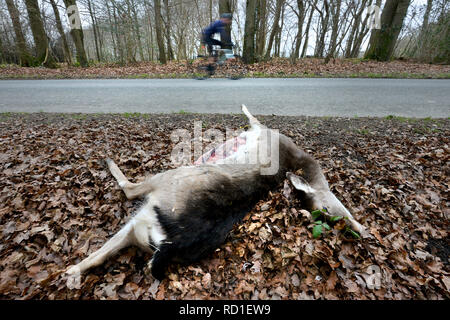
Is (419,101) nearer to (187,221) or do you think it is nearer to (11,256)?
(187,221)

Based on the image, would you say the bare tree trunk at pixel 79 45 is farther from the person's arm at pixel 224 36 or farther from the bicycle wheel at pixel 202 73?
the person's arm at pixel 224 36

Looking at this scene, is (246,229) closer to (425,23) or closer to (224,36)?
(224,36)

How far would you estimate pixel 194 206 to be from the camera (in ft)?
7.43

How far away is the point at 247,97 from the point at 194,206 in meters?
5.60

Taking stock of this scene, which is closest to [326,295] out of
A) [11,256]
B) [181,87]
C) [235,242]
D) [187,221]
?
[235,242]

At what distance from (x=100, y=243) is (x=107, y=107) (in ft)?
16.8

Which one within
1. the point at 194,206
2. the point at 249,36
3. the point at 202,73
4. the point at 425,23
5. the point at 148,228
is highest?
the point at 425,23

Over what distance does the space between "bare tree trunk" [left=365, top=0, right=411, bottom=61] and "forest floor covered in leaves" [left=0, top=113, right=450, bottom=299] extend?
13.2 m

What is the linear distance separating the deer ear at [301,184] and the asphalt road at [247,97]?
3.34m

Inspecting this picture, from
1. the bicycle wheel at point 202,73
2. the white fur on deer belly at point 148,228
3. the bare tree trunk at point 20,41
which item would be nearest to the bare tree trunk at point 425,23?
the bicycle wheel at point 202,73

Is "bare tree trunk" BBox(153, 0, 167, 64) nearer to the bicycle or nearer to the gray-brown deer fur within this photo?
the bicycle

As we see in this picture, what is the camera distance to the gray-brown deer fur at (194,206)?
2.14 m

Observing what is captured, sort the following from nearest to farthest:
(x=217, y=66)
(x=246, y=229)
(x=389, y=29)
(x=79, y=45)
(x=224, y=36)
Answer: (x=246, y=229) < (x=224, y=36) < (x=217, y=66) < (x=389, y=29) < (x=79, y=45)

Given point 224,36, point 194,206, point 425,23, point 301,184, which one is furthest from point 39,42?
point 425,23
